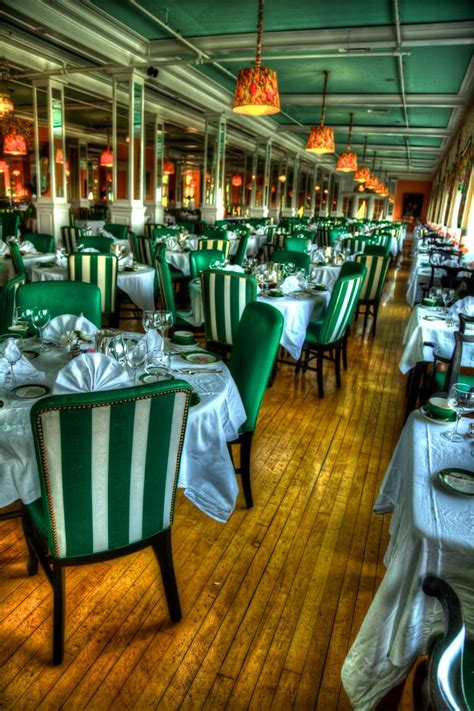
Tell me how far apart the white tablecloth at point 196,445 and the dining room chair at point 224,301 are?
1.14m

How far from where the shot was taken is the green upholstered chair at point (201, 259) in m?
4.91

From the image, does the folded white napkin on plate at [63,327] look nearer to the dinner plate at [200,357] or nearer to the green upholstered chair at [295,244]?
the dinner plate at [200,357]

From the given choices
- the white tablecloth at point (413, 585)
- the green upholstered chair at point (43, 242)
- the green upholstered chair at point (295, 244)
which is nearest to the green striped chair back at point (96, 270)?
the green upholstered chair at point (43, 242)

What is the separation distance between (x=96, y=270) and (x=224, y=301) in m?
1.52

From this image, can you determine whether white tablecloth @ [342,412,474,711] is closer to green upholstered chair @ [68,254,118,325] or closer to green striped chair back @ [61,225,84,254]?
green upholstered chair @ [68,254,118,325]

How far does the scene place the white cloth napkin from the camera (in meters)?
1.74

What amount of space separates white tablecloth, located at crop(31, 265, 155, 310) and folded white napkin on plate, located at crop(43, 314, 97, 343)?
2598mm

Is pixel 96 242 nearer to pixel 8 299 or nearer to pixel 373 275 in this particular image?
pixel 373 275

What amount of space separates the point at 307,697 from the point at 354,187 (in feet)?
93.3

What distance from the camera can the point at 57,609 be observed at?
1594 millimetres

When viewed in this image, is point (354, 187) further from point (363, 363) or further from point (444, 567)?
point (444, 567)

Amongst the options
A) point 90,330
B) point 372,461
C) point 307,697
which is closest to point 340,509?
point 372,461

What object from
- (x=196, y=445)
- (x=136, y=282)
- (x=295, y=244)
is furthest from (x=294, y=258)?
(x=196, y=445)

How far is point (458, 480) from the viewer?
1416 millimetres
